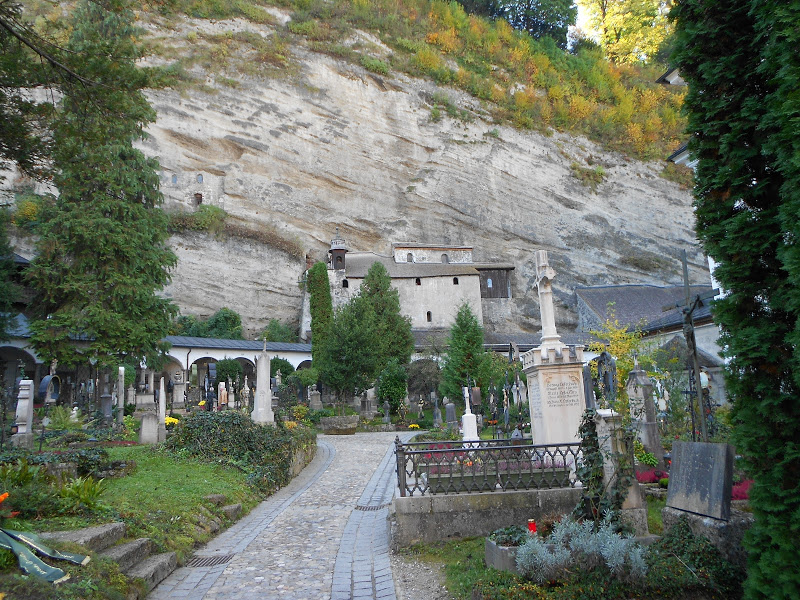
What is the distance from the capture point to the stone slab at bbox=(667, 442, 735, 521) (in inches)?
194

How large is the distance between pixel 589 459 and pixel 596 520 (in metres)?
0.72

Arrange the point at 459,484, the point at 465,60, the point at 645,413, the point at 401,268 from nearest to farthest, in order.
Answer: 1. the point at 459,484
2. the point at 645,413
3. the point at 401,268
4. the point at 465,60

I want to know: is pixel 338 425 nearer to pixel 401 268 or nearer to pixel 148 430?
pixel 148 430

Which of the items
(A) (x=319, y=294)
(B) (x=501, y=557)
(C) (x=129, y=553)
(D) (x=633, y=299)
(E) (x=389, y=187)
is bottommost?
(B) (x=501, y=557)

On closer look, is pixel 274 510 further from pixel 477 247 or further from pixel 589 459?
pixel 477 247

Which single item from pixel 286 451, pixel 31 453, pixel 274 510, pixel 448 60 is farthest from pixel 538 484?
pixel 448 60

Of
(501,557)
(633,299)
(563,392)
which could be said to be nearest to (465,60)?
(633,299)

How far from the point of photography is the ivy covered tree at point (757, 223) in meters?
3.73

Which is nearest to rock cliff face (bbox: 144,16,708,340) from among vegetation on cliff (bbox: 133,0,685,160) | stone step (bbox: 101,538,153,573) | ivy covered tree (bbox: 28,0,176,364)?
vegetation on cliff (bbox: 133,0,685,160)

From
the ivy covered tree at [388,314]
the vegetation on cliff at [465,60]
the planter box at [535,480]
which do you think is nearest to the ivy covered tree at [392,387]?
the ivy covered tree at [388,314]

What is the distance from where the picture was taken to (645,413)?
1149 cm

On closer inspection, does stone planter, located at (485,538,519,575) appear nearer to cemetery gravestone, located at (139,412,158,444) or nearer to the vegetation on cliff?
cemetery gravestone, located at (139,412,158,444)

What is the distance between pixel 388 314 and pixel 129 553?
34.7m

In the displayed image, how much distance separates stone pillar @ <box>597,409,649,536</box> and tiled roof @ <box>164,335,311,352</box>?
32092 mm
